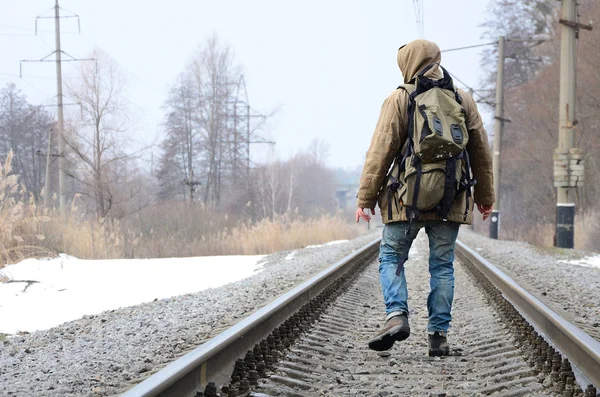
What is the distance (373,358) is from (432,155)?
126 cm

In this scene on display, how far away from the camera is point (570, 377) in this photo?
127 inches

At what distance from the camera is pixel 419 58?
4.20 metres

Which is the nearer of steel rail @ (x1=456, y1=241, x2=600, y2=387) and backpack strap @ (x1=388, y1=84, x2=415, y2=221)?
steel rail @ (x1=456, y1=241, x2=600, y2=387)

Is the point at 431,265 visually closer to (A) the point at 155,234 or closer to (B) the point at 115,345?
(B) the point at 115,345

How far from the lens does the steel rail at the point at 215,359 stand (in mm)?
2666

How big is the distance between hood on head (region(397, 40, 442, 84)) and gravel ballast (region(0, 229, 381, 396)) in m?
1.90

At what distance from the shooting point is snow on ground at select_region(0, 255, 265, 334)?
7363 millimetres

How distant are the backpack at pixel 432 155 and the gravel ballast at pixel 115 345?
4.70 ft

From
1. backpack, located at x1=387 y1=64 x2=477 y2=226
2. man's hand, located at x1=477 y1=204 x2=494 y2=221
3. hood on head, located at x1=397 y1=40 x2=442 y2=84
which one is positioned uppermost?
hood on head, located at x1=397 y1=40 x2=442 y2=84

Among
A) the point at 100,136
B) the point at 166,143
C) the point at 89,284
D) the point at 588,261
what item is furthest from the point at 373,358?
the point at 166,143

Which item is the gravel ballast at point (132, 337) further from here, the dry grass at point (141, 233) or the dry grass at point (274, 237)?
the dry grass at point (274, 237)

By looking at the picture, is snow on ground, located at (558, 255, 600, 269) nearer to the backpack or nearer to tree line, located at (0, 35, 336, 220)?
the backpack

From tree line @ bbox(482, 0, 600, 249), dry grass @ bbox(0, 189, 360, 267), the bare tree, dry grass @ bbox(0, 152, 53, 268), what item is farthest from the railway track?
the bare tree

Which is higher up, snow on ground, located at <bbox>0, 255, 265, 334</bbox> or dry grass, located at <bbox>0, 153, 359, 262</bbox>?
dry grass, located at <bbox>0, 153, 359, 262</bbox>
